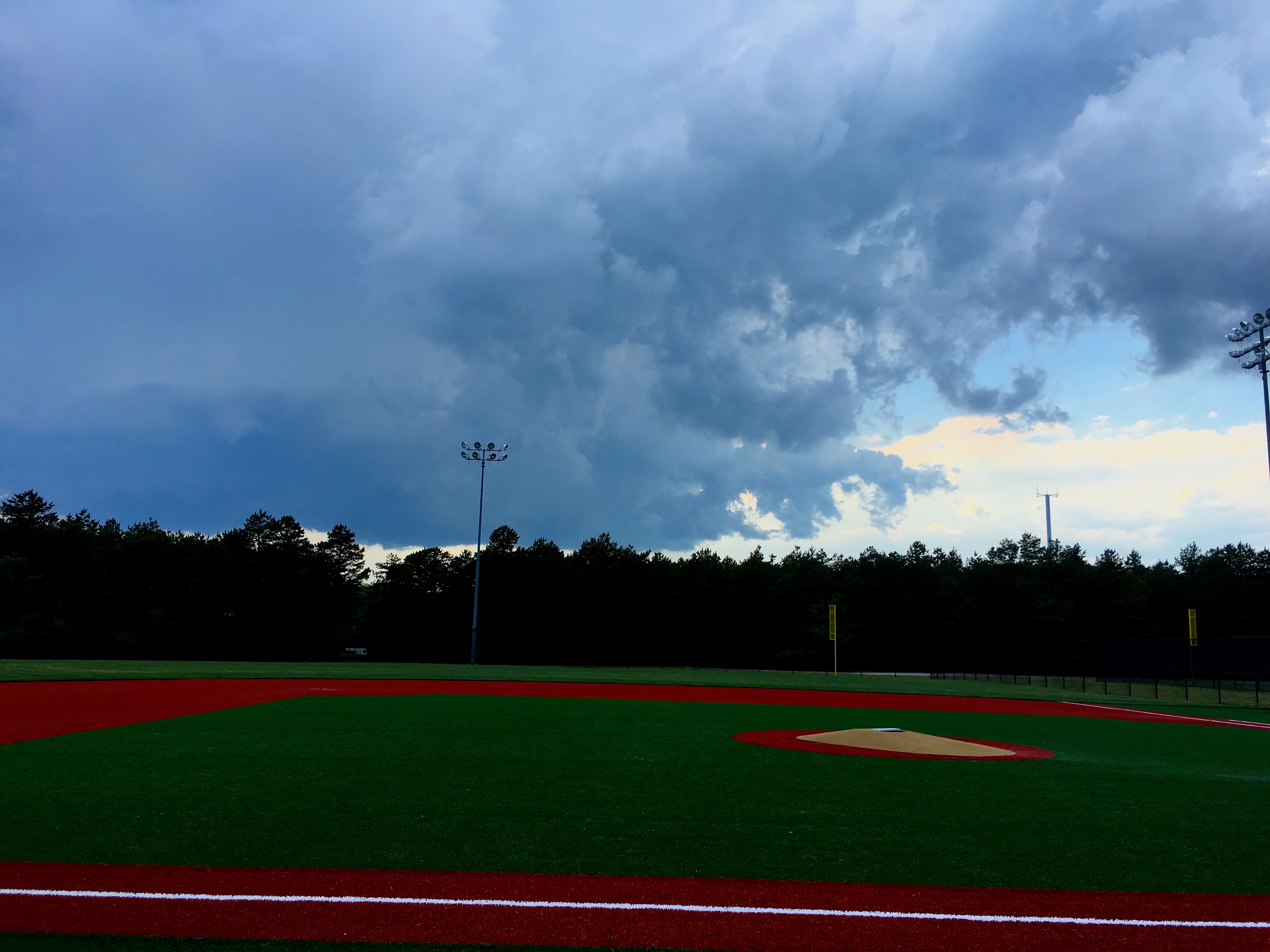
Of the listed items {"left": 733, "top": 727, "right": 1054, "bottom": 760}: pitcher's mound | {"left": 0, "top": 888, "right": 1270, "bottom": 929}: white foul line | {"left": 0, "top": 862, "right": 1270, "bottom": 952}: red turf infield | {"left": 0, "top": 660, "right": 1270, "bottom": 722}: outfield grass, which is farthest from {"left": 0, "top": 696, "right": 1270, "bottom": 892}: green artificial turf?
{"left": 0, "top": 660, "right": 1270, "bottom": 722}: outfield grass

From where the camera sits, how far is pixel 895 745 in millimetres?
14195

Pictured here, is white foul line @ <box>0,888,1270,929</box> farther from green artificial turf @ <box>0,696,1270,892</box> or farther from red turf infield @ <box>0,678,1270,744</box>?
red turf infield @ <box>0,678,1270,744</box>

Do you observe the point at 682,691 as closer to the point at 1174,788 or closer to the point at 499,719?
the point at 499,719

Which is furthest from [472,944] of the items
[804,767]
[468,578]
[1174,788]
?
[468,578]

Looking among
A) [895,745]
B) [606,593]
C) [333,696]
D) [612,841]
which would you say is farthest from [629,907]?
[606,593]

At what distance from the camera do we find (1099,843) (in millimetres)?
7797

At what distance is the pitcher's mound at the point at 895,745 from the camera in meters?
13.5

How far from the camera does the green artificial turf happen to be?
22.7 ft

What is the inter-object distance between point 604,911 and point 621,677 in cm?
3552

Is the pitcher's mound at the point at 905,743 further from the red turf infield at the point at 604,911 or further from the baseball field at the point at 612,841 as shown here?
the red turf infield at the point at 604,911

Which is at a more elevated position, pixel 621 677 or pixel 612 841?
pixel 612 841

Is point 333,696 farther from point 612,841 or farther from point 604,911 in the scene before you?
point 604,911

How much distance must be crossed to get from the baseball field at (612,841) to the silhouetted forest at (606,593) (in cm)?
5003

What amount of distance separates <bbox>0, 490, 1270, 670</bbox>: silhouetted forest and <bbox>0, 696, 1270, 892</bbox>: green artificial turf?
163 ft
